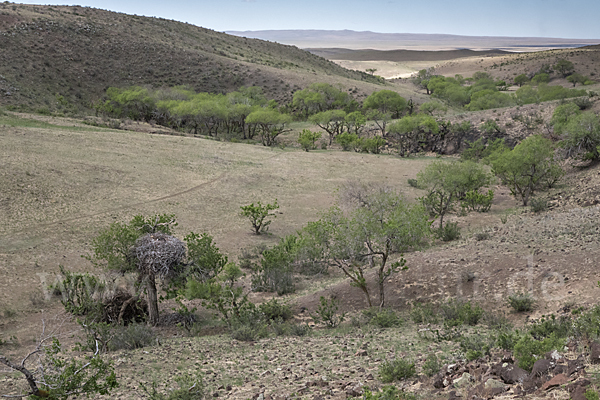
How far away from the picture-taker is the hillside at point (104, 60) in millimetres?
49500

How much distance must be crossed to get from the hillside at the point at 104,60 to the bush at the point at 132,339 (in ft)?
128

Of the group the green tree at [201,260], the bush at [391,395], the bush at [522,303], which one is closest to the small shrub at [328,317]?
the green tree at [201,260]

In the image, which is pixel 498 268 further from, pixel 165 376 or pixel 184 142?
pixel 184 142

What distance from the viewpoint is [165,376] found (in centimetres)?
795

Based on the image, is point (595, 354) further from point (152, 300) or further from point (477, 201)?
point (477, 201)

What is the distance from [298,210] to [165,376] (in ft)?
50.9

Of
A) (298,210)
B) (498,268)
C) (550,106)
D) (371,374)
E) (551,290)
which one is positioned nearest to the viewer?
(371,374)

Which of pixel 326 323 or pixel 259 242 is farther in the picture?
pixel 259 242

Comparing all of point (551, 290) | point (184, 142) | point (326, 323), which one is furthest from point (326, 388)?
point (184, 142)

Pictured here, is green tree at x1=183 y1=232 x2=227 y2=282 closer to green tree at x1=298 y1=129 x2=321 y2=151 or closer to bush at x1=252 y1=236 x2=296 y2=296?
bush at x1=252 y1=236 x2=296 y2=296

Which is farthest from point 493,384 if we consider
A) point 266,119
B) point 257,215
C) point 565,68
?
point 565,68

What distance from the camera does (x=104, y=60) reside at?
58.3 m

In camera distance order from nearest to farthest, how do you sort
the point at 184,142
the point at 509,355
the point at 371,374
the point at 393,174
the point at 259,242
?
the point at 509,355, the point at 371,374, the point at 259,242, the point at 393,174, the point at 184,142

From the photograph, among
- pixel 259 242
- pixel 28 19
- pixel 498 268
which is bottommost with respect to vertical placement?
pixel 259 242
